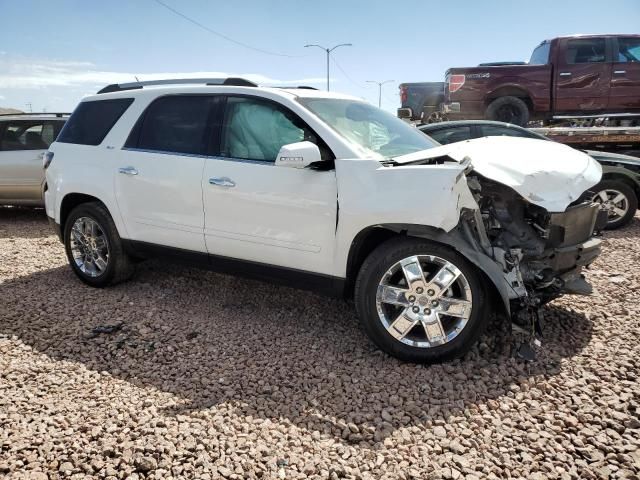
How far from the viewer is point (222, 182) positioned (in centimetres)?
375

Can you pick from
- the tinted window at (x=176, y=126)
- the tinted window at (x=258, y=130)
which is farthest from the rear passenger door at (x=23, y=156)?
the tinted window at (x=258, y=130)

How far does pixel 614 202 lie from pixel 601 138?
6.52 feet

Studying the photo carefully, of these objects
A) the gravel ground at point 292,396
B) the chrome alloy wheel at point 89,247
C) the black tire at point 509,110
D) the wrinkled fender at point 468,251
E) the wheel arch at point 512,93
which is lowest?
the gravel ground at point 292,396

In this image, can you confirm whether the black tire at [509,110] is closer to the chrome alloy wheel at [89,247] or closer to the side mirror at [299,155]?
the side mirror at [299,155]

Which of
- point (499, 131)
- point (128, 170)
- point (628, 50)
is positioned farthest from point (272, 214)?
point (628, 50)

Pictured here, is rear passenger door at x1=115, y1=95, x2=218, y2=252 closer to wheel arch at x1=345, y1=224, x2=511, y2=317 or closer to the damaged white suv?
the damaged white suv

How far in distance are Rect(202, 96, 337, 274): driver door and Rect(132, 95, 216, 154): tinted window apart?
194 millimetres

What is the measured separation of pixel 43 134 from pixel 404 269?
25.2ft

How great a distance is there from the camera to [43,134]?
8.38m

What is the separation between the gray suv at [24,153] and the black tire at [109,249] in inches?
159

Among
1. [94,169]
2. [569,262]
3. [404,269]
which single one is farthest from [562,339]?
[94,169]

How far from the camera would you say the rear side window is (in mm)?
4562

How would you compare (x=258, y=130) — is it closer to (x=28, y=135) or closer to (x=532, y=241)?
(x=532, y=241)

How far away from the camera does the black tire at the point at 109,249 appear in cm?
459
